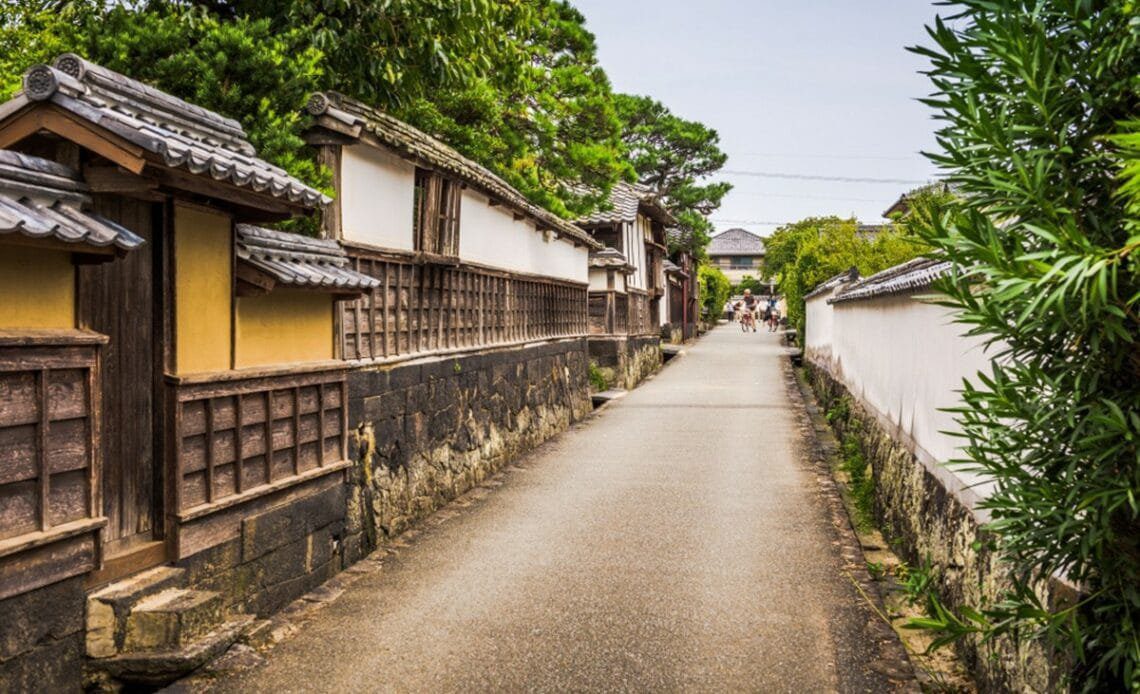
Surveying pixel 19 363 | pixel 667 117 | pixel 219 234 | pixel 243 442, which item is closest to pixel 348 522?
pixel 243 442

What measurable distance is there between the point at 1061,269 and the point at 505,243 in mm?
13307

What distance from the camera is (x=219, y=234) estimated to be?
675cm

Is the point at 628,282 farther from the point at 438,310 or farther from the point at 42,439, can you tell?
the point at 42,439

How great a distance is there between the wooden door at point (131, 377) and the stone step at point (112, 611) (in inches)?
9.0

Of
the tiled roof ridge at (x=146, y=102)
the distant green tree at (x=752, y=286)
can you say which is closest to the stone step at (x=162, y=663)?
the tiled roof ridge at (x=146, y=102)

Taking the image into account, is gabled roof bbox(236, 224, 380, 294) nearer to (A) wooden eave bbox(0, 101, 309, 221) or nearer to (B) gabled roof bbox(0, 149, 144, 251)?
(A) wooden eave bbox(0, 101, 309, 221)

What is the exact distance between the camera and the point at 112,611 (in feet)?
18.2

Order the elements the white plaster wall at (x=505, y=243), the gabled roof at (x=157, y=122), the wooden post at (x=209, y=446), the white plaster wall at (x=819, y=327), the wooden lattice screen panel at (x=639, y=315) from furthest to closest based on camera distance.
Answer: the wooden lattice screen panel at (x=639, y=315) → the white plaster wall at (x=819, y=327) → the white plaster wall at (x=505, y=243) → the wooden post at (x=209, y=446) → the gabled roof at (x=157, y=122)

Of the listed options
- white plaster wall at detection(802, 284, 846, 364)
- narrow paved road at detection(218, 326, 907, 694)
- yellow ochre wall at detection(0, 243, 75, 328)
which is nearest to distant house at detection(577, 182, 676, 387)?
white plaster wall at detection(802, 284, 846, 364)

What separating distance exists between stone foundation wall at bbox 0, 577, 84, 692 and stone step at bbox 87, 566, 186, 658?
0.10m

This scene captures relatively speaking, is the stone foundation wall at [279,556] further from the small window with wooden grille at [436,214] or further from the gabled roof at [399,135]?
the small window with wooden grille at [436,214]

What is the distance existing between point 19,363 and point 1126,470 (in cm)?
526

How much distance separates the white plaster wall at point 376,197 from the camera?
9.45 meters

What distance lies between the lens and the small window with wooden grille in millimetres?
11695
